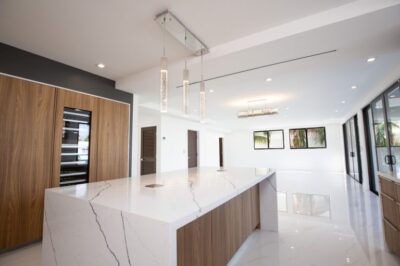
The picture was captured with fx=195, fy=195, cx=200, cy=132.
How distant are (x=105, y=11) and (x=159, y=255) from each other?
2129 millimetres

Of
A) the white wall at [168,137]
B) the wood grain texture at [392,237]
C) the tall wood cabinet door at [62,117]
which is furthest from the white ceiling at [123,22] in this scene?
the white wall at [168,137]

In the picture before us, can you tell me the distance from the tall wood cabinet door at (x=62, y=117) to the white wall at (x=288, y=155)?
376 inches

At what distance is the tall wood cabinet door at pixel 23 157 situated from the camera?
2.34 meters

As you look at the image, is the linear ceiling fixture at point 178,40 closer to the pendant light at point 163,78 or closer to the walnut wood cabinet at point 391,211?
the pendant light at point 163,78

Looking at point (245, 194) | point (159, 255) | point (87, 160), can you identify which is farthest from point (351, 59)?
point (87, 160)

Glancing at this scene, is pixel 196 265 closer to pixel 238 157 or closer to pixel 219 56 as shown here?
pixel 219 56

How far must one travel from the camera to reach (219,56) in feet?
8.18

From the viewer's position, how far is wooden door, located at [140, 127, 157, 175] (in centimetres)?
650

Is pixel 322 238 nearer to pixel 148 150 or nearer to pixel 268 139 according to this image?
pixel 148 150

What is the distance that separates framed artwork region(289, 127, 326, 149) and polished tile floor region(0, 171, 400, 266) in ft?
21.2

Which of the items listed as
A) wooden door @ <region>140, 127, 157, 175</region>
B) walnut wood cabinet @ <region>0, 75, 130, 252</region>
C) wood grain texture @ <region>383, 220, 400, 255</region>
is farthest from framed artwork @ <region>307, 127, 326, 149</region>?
walnut wood cabinet @ <region>0, 75, 130, 252</region>

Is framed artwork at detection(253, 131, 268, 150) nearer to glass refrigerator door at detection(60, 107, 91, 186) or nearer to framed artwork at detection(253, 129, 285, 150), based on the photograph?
framed artwork at detection(253, 129, 285, 150)

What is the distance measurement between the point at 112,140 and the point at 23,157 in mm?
1251

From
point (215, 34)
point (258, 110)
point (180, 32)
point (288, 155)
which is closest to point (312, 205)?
point (258, 110)
